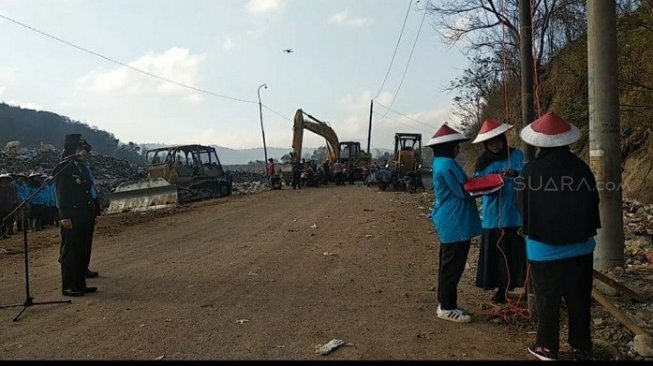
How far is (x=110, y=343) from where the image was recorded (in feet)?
16.0

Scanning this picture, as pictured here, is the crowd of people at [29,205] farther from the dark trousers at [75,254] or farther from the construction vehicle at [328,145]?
the construction vehicle at [328,145]

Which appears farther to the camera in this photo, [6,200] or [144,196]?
[144,196]

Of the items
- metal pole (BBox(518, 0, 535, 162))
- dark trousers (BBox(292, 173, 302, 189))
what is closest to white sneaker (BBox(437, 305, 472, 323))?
metal pole (BBox(518, 0, 535, 162))

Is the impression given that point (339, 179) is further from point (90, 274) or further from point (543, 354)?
point (543, 354)

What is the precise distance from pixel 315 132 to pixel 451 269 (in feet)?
93.6

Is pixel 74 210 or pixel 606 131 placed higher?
pixel 606 131

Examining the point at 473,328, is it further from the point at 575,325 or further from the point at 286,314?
the point at 286,314

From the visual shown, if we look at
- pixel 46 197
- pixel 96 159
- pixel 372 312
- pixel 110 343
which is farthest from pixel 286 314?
pixel 96 159

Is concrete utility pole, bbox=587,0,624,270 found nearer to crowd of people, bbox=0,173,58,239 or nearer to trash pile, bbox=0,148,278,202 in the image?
crowd of people, bbox=0,173,58,239

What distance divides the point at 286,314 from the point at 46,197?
1452 centimetres

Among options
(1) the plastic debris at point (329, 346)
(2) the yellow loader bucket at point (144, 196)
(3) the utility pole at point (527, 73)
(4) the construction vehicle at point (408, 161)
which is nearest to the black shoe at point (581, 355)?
(3) the utility pole at point (527, 73)

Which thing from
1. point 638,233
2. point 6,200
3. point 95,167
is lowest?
point 638,233

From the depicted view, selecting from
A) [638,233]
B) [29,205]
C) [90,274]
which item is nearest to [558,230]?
[638,233]

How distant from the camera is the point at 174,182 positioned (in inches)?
894
